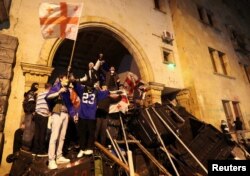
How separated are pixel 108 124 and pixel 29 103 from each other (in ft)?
7.65

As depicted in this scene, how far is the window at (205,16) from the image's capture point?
49.7 feet

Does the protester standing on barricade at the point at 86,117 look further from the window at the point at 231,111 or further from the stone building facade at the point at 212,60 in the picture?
the window at the point at 231,111

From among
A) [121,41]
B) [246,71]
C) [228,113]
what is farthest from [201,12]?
[121,41]

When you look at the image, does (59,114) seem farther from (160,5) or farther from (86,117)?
(160,5)

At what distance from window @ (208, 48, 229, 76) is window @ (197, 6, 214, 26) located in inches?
→ 97.7

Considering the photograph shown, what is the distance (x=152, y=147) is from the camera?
18.6 feet

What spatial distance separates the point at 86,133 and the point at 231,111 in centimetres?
1146

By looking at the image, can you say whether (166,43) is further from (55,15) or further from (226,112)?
(55,15)

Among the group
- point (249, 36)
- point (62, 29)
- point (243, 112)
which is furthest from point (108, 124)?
point (249, 36)

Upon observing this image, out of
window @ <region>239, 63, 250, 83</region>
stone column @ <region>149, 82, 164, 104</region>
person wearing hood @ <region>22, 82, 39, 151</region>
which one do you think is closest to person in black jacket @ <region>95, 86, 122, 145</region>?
person wearing hood @ <region>22, 82, 39, 151</region>

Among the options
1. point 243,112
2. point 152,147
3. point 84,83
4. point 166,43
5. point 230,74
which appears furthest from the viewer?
point 230,74

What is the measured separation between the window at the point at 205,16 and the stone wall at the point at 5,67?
13554 millimetres

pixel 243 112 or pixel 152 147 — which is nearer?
pixel 152 147
